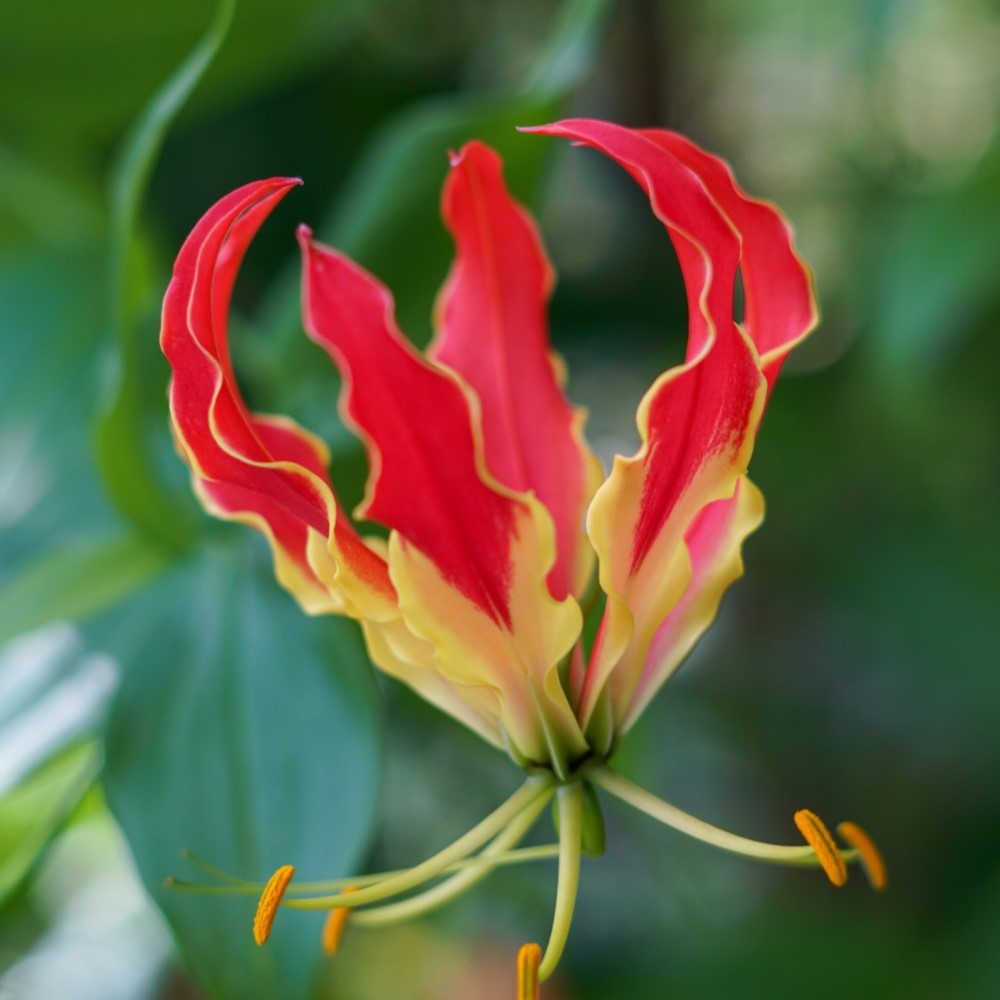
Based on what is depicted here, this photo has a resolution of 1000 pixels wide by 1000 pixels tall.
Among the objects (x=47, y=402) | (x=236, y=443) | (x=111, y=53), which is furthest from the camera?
(x=111, y=53)

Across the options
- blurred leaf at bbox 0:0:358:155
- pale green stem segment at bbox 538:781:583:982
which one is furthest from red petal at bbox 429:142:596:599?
blurred leaf at bbox 0:0:358:155

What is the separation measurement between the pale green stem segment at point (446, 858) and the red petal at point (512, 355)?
3.6 inches

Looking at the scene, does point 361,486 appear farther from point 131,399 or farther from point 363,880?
point 363,880

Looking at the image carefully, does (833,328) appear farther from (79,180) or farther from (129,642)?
(129,642)

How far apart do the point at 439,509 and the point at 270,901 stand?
0.61ft

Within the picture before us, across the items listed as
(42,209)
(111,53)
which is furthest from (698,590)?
(111,53)

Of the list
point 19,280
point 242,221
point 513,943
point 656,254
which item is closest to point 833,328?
point 656,254

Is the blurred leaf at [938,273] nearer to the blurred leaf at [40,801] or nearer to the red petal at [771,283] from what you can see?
the red petal at [771,283]

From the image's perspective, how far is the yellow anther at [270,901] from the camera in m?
0.54

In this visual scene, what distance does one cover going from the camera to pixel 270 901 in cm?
55

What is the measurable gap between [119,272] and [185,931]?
14.0 inches

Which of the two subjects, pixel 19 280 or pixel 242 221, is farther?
pixel 19 280

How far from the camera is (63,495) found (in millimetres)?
894

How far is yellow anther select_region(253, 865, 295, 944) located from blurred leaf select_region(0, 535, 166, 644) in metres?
0.26
